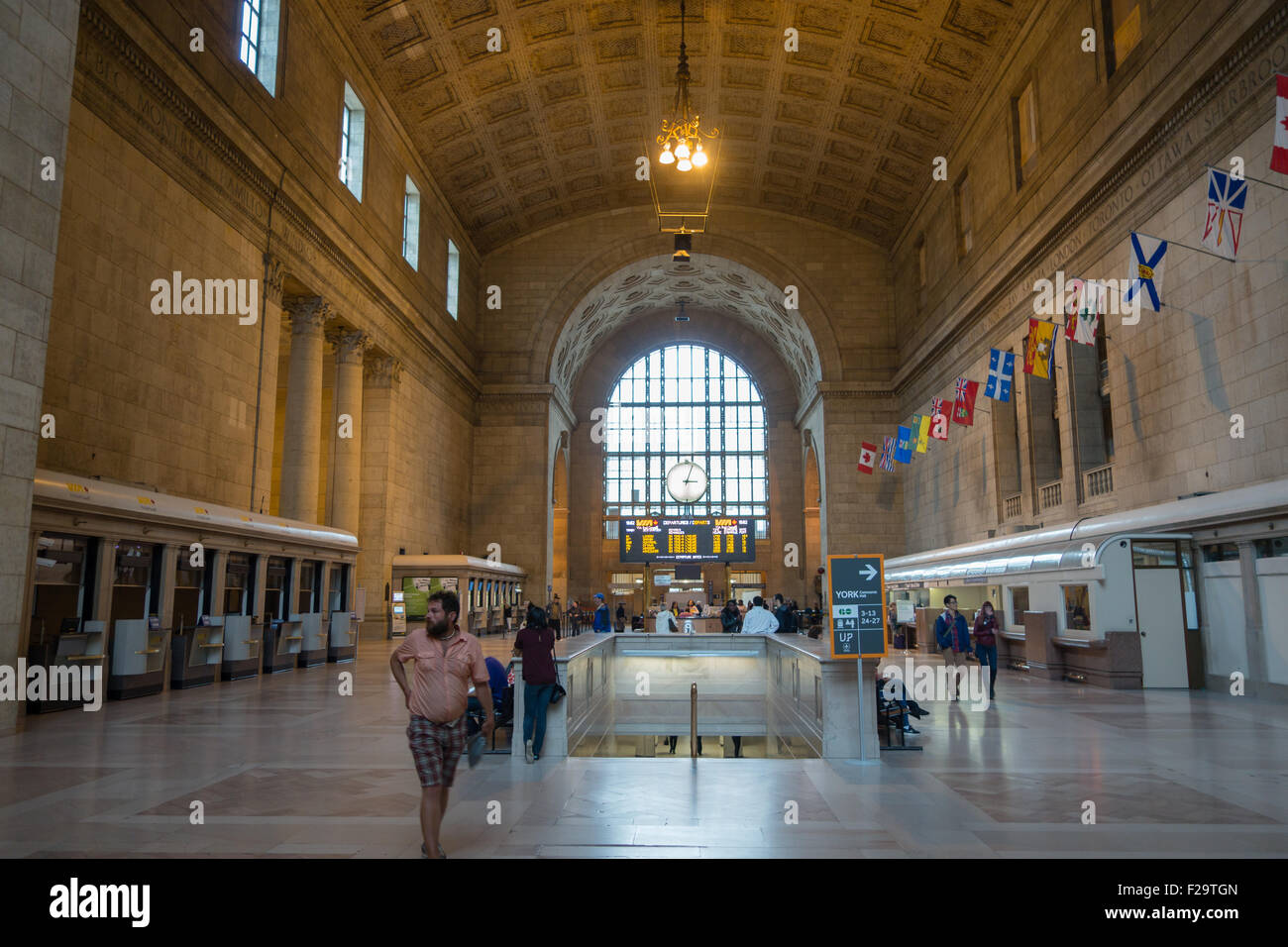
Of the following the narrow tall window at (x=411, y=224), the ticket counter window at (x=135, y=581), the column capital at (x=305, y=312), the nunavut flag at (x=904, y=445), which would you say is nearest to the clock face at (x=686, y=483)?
the nunavut flag at (x=904, y=445)

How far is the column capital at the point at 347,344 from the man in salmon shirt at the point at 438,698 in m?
19.0

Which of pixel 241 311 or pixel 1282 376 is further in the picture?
pixel 241 311

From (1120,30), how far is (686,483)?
18456mm

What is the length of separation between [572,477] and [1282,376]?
117 feet

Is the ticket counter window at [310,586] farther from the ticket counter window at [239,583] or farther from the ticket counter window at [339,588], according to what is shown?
→ the ticket counter window at [239,583]

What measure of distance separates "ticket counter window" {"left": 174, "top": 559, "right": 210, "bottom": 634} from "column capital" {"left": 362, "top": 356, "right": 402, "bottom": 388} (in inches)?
474

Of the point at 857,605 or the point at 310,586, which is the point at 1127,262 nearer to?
the point at 857,605

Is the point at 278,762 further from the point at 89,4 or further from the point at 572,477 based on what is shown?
the point at 572,477

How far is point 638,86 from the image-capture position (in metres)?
26.4

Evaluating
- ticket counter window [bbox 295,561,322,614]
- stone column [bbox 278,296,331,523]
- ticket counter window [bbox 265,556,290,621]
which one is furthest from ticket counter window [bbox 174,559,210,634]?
stone column [bbox 278,296,331,523]

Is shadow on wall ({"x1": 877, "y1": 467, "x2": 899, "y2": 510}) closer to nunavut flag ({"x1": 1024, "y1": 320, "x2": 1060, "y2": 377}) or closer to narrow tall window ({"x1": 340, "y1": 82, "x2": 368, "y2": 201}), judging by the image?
nunavut flag ({"x1": 1024, "y1": 320, "x2": 1060, "y2": 377})

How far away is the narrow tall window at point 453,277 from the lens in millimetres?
30656

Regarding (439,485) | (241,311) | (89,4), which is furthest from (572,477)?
(89,4)
